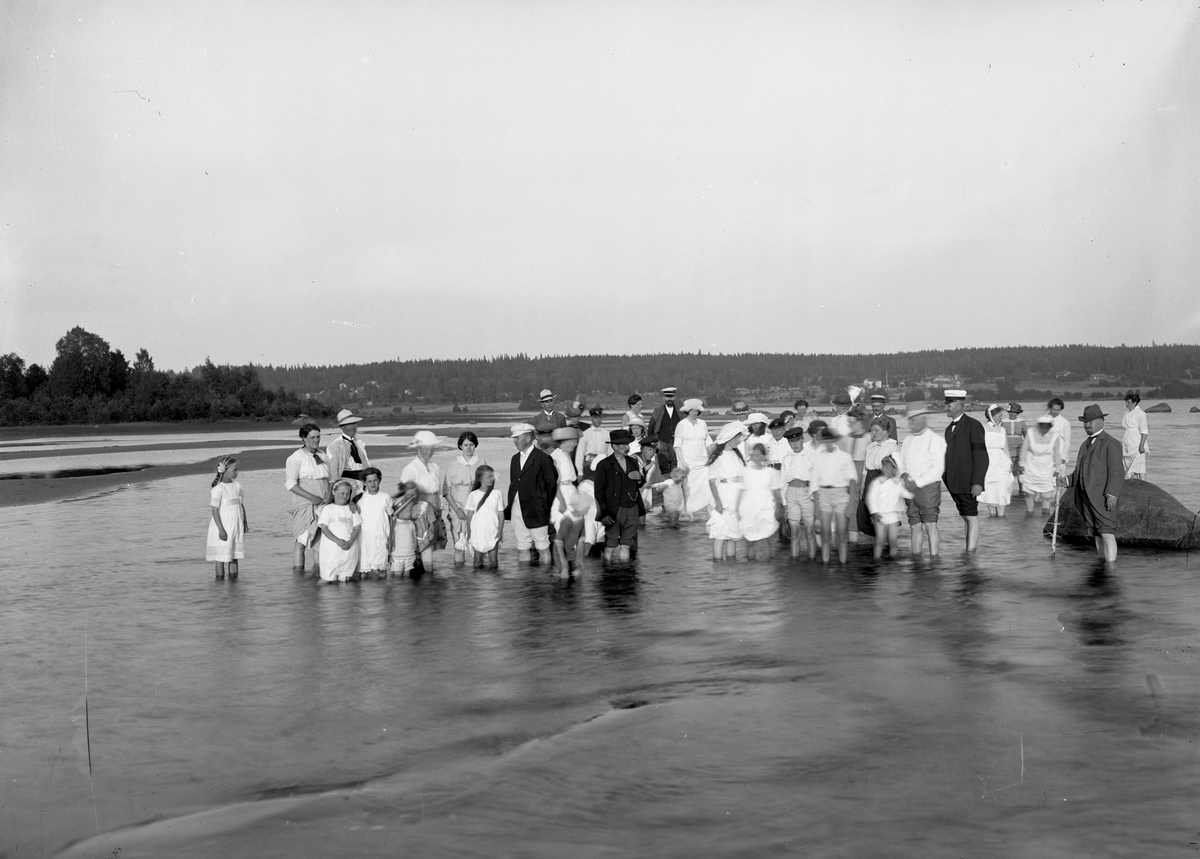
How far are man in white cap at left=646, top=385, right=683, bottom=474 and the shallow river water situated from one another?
5.62 metres

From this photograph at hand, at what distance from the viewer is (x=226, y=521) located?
41.9 feet

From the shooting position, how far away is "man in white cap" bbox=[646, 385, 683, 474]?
59.8ft

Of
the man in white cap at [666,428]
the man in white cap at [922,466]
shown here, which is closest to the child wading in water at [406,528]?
the man in white cap at [922,466]

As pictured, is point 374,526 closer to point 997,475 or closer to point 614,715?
point 614,715

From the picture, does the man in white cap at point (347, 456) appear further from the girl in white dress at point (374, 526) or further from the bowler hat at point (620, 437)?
the bowler hat at point (620, 437)

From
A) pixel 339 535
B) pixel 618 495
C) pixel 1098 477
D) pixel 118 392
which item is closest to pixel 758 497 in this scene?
pixel 618 495

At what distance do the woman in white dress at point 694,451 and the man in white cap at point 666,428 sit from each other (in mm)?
1080

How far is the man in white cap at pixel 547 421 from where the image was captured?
12992mm

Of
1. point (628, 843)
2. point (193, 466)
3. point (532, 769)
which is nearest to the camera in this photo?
point (628, 843)

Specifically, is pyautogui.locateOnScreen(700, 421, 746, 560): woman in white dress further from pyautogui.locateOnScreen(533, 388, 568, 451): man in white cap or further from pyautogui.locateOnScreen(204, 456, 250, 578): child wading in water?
pyautogui.locateOnScreen(204, 456, 250, 578): child wading in water

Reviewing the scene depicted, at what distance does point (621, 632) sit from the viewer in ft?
32.1

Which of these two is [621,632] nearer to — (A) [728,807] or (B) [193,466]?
(A) [728,807]

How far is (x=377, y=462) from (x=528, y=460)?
24.0m

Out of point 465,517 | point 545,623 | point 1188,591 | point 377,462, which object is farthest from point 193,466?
point 1188,591
